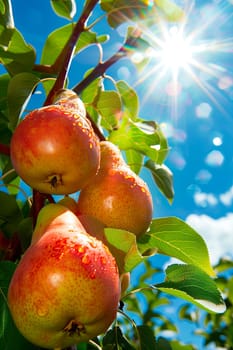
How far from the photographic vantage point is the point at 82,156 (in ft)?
3.27

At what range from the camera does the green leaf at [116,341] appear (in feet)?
4.71

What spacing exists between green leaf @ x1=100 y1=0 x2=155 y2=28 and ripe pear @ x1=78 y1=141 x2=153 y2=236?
71 cm

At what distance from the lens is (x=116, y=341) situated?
1.44m

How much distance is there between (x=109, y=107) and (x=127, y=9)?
33 centimetres

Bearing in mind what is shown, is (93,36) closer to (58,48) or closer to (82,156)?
(58,48)

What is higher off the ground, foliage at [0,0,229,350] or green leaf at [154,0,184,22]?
green leaf at [154,0,184,22]

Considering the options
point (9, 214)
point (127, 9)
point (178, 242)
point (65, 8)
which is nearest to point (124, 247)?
point (178, 242)

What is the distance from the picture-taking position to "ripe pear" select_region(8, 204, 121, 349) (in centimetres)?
80

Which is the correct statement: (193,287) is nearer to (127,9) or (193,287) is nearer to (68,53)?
(68,53)

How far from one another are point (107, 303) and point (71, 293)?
0.07 meters

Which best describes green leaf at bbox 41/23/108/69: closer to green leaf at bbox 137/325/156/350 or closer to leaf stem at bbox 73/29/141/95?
leaf stem at bbox 73/29/141/95

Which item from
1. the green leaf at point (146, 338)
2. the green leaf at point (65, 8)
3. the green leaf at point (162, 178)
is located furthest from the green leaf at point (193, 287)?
the green leaf at point (65, 8)

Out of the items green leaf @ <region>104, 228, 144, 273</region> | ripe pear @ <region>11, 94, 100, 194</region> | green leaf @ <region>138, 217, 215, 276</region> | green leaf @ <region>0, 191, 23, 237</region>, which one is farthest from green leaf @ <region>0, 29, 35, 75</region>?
green leaf @ <region>104, 228, 144, 273</region>

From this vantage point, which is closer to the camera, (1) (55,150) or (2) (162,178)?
(1) (55,150)
